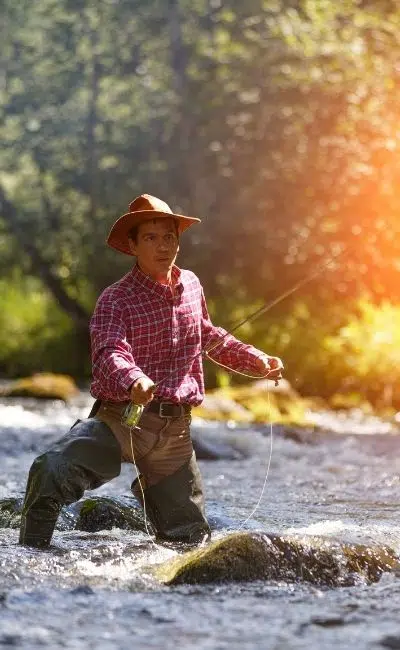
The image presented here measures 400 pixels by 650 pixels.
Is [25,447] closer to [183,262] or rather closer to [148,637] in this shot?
[148,637]

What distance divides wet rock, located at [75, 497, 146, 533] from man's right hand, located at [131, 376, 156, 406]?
1811 millimetres

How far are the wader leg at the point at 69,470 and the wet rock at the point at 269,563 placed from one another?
0.52 meters

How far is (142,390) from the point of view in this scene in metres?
5.50

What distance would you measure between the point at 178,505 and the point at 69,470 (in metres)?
0.64

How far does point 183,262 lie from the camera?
89.0 ft

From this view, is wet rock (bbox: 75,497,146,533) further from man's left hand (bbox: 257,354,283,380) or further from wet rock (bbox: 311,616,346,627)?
wet rock (bbox: 311,616,346,627)

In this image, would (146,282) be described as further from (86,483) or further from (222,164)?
(222,164)

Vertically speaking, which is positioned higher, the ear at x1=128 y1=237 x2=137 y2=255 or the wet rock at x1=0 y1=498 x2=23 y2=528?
the ear at x1=128 y1=237 x2=137 y2=255

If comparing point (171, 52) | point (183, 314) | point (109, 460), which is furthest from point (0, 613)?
point (171, 52)

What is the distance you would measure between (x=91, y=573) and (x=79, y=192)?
26812mm

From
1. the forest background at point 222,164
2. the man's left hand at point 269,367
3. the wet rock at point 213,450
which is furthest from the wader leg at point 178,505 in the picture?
the forest background at point 222,164

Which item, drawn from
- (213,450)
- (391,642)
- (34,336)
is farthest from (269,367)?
(34,336)

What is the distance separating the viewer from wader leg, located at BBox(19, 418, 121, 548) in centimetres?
603

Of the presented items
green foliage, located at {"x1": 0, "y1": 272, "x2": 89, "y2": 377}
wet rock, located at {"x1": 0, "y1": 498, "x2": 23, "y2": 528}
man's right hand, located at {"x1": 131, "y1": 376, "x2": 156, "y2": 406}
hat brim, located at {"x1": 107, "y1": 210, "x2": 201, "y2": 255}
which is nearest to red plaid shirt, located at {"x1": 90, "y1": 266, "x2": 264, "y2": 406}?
hat brim, located at {"x1": 107, "y1": 210, "x2": 201, "y2": 255}
